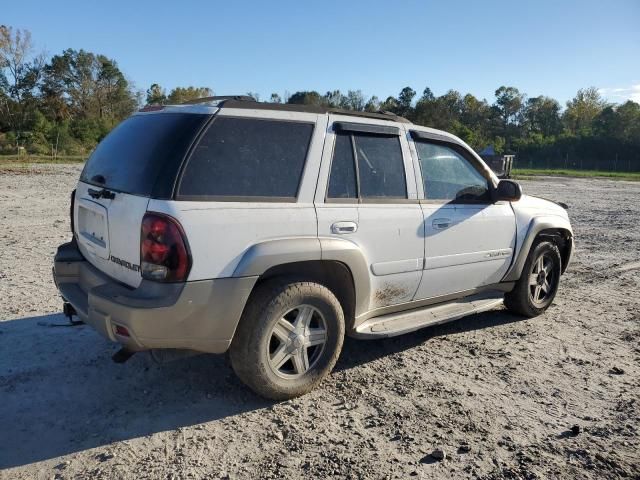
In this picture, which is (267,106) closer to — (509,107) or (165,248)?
(165,248)

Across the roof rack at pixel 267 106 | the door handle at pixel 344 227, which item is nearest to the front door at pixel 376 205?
the door handle at pixel 344 227

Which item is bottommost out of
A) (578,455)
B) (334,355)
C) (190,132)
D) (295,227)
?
(578,455)

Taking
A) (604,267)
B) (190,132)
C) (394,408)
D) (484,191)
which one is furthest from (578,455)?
(604,267)

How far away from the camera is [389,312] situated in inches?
161

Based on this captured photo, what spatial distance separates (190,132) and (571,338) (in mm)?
3949

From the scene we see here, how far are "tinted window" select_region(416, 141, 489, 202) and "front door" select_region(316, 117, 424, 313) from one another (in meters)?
0.21

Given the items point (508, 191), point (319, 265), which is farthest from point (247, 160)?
point (508, 191)

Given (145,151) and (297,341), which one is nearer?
(145,151)

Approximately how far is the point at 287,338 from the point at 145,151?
1.54 metres

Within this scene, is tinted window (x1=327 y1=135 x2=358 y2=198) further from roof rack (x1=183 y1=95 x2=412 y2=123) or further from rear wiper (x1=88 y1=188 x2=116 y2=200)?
rear wiper (x1=88 y1=188 x2=116 y2=200)

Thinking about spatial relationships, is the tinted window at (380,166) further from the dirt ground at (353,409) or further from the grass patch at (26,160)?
the grass patch at (26,160)

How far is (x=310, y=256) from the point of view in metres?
3.33

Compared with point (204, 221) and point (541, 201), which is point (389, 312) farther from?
point (541, 201)

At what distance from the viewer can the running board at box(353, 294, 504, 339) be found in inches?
151
